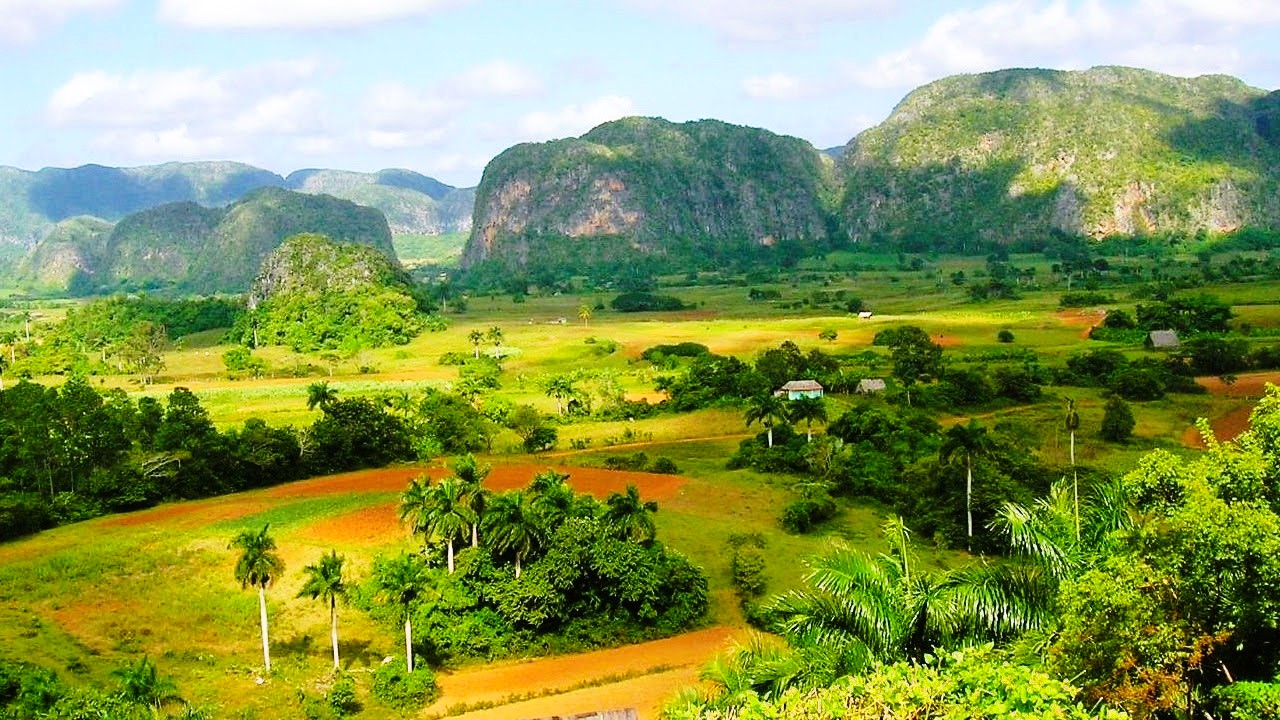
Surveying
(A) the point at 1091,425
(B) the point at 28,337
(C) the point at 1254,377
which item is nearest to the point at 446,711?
(A) the point at 1091,425

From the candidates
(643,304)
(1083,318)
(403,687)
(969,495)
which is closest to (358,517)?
(403,687)

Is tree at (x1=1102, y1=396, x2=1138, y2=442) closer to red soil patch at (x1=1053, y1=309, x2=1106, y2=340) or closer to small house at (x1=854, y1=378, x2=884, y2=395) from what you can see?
small house at (x1=854, y1=378, x2=884, y2=395)

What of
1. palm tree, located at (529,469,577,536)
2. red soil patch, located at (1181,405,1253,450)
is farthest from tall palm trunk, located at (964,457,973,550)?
red soil patch, located at (1181,405,1253,450)

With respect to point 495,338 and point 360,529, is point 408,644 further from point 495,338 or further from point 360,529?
point 495,338

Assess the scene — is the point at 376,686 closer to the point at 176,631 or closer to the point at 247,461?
the point at 176,631

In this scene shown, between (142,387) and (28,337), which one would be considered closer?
(142,387)

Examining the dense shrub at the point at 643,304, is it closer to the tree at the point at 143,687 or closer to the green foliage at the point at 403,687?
the green foliage at the point at 403,687
